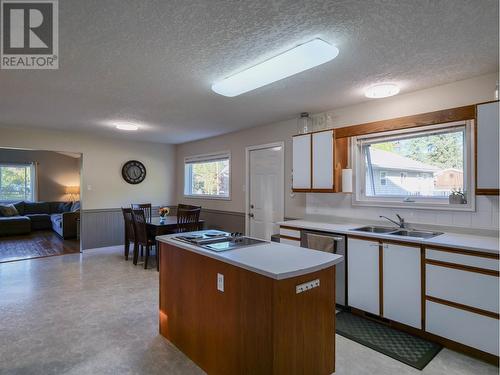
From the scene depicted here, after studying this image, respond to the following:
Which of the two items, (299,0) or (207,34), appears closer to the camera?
(299,0)

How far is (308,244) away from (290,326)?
1.76 metres

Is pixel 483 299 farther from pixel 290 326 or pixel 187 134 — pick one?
pixel 187 134

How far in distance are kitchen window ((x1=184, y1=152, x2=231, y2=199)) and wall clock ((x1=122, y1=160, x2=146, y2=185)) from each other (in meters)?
0.97

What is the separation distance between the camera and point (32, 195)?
894 centimetres

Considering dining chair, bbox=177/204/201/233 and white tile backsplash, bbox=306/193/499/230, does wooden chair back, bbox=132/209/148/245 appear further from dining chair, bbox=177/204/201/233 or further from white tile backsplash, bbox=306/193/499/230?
white tile backsplash, bbox=306/193/499/230

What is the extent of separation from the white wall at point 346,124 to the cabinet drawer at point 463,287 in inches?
28.0

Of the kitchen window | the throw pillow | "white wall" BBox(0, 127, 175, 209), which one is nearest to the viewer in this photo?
"white wall" BBox(0, 127, 175, 209)

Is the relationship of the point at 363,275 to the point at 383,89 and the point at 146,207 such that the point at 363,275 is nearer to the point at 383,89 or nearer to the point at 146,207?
the point at 383,89

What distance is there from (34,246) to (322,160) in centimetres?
627

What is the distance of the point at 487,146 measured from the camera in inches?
96.1

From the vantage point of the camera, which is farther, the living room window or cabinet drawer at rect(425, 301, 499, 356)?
the living room window

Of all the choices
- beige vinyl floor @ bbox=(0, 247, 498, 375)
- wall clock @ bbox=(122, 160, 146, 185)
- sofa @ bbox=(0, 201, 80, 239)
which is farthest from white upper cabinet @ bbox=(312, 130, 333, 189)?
sofa @ bbox=(0, 201, 80, 239)

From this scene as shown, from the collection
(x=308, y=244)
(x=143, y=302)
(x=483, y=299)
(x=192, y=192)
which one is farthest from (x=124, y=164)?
(x=483, y=299)

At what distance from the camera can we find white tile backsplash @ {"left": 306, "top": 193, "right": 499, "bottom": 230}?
8.79ft
